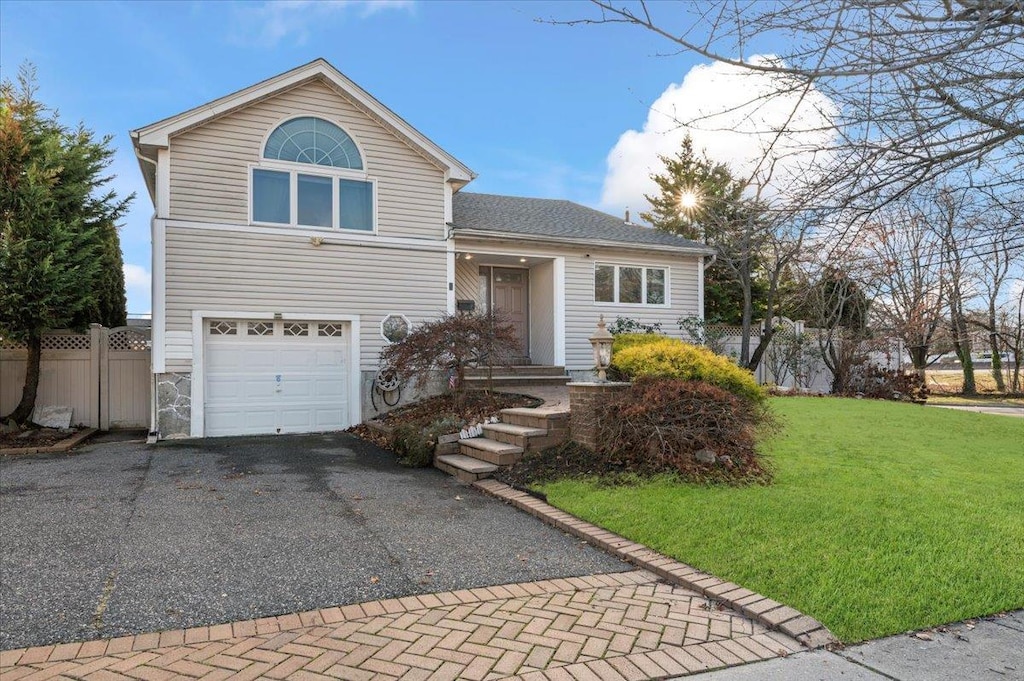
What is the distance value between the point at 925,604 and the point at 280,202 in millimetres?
11556

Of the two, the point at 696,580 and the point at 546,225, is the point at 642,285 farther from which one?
the point at 696,580

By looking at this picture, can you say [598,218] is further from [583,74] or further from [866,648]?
[866,648]

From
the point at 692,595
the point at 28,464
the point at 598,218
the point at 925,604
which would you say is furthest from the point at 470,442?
the point at 598,218

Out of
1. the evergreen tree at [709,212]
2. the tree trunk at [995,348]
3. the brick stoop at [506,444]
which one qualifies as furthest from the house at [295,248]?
the tree trunk at [995,348]

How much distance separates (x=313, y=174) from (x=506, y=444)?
735 centimetres

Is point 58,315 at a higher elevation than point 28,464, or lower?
higher

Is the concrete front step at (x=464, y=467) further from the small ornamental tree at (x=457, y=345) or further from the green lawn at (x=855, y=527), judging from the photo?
the small ornamental tree at (x=457, y=345)

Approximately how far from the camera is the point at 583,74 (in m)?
5.38

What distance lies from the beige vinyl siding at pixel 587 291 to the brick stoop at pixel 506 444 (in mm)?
6140

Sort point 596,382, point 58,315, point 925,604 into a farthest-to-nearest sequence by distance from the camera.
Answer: point 58,315, point 596,382, point 925,604

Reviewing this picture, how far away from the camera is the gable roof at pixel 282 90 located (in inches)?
431

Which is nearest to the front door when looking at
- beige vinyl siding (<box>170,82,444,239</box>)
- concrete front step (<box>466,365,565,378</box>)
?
concrete front step (<box>466,365,565,378</box>)

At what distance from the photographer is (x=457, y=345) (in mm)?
10258

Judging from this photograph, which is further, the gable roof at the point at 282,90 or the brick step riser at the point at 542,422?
the gable roof at the point at 282,90
